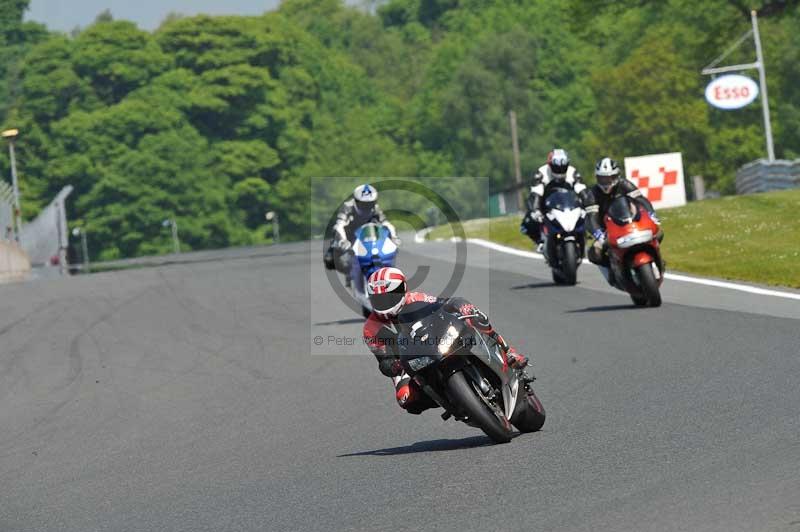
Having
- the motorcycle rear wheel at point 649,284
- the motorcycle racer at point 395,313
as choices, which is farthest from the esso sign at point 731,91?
the motorcycle racer at point 395,313

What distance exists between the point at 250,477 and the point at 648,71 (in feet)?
256

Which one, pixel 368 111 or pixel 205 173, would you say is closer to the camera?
pixel 205 173

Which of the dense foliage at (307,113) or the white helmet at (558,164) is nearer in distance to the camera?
the white helmet at (558,164)

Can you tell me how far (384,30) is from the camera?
493ft

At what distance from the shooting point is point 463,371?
30.1 feet

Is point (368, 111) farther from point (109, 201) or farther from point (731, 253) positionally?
point (731, 253)

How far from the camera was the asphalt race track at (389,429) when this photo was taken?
7535mm

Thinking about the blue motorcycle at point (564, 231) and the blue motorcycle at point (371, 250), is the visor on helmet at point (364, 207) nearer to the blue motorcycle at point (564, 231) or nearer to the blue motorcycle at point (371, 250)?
the blue motorcycle at point (371, 250)

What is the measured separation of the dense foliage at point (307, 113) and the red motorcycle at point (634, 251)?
5480cm

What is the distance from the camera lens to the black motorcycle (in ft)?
29.7

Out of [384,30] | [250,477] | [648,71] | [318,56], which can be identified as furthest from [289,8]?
[250,477]

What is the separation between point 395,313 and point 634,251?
7.63 m

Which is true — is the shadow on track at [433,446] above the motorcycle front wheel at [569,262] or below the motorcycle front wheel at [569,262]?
below

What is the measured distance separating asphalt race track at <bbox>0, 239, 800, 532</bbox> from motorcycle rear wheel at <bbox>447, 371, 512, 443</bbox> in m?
0.17
